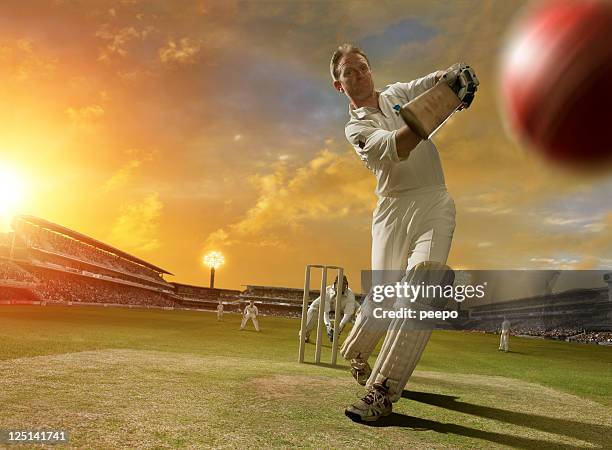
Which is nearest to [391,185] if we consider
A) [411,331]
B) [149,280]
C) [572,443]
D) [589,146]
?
[411,331]

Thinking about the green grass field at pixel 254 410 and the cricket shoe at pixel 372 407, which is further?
the cricket shoe at pixel 372 407

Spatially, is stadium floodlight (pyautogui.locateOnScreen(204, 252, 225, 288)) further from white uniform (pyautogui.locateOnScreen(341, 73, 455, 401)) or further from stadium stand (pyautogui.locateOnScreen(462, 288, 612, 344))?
white uniform (pyautogui.locateOnScreen(341, 73, 455, 401))

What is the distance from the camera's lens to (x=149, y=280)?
180ft

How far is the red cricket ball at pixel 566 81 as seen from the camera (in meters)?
2.52

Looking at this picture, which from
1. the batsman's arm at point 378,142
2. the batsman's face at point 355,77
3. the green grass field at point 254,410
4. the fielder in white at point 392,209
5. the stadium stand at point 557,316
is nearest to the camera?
the green grass field at point 254,410

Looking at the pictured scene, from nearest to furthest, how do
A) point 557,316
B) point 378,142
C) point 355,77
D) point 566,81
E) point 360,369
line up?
point 566,81, point 378,142, point 355,77, point 360,369, point 557,316

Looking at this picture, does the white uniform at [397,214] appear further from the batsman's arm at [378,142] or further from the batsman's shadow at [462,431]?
the batsman's shadow at [462,431]

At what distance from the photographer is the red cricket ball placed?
8.27ft

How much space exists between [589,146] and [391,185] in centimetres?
127

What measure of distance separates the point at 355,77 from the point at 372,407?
215cm

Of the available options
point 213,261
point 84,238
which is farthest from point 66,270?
point 213,261

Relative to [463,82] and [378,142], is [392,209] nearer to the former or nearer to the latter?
[378,142]

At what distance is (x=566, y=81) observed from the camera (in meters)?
2.55

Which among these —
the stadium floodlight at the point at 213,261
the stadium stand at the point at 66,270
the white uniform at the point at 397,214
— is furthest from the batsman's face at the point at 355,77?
the stadium floodlight at the point at 213,261
